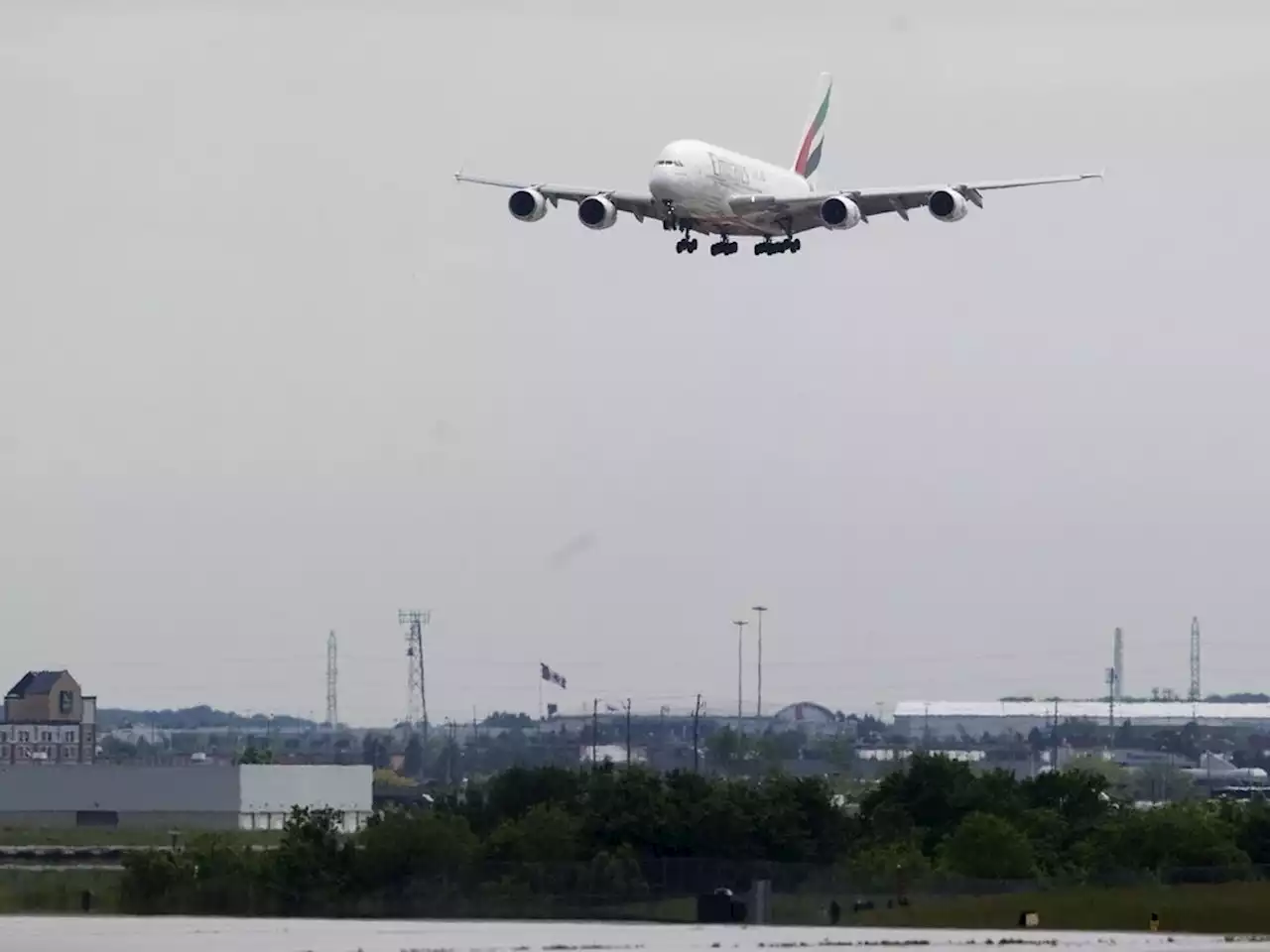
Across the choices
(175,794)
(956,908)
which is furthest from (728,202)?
(175,794)

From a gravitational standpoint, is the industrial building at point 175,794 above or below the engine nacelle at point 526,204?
below

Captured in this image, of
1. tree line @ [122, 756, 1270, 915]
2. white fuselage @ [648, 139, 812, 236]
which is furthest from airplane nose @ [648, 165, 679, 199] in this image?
tree line @ [122, 756, 1270, 915]

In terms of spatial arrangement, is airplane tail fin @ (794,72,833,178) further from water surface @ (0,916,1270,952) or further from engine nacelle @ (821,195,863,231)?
water surface @ (0,916,1270,952)

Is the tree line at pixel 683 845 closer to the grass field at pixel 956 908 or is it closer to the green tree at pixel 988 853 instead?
the green tree at pixel 988 853

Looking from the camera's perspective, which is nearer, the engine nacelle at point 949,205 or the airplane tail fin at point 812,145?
the engine nacelle at point 949,205

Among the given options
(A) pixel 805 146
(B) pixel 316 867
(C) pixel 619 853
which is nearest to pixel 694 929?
(B) pixel 316 867

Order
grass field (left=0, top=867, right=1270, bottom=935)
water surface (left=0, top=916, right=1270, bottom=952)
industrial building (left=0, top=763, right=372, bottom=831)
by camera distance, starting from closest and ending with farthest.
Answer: water surface (left=0, top=916, right=1270, bottom=952)
grass field (left=0, top=867, right=1270, bottom=935)
industrial building (left=0, top=763, right=372, bottom=831)

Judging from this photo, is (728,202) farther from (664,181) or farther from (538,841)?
(538,841)

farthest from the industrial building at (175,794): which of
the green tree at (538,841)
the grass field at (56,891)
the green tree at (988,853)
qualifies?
the grass field at (56,891)
